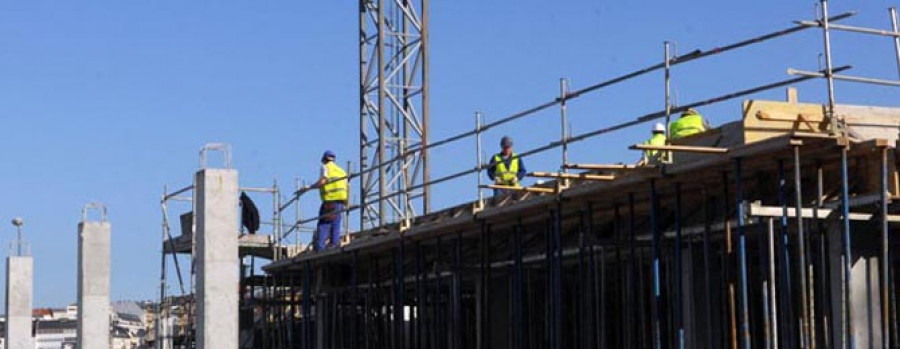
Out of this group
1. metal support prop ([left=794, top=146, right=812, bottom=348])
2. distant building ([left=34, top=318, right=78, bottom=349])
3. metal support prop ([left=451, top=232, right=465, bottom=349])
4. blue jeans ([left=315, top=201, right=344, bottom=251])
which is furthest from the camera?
distant building ([left=34, top=318, right=78, bottom=349])

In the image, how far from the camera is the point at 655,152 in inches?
636

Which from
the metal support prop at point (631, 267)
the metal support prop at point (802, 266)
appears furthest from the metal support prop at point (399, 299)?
the metal support prop at point (802, 266)

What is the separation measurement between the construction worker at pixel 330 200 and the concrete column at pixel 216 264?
3.33 meters

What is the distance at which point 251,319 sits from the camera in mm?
28891

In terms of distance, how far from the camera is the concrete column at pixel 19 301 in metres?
36.6

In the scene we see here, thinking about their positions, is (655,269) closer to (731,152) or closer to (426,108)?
(731,152)

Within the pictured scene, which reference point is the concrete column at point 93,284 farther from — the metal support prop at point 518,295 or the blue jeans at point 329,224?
the metal support prop at point 518,295

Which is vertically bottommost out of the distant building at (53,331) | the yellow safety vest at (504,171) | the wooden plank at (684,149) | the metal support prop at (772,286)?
the metal support prop at (772,286)

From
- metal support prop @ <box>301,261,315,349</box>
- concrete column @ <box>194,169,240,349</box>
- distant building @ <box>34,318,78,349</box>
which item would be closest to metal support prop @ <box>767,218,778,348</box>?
concrete column @ <box>194,169,240,349</box>

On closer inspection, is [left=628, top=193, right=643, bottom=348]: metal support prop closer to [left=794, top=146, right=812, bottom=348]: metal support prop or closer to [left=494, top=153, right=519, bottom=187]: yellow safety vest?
[left=794, top=146, right=812, bottom=348]: metal support prop

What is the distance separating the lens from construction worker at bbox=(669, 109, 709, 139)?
16375mm

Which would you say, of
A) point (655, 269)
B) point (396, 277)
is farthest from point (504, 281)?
point (655, 269)

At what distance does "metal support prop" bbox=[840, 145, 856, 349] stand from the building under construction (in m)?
0.02

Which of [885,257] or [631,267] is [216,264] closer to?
[631,267]
